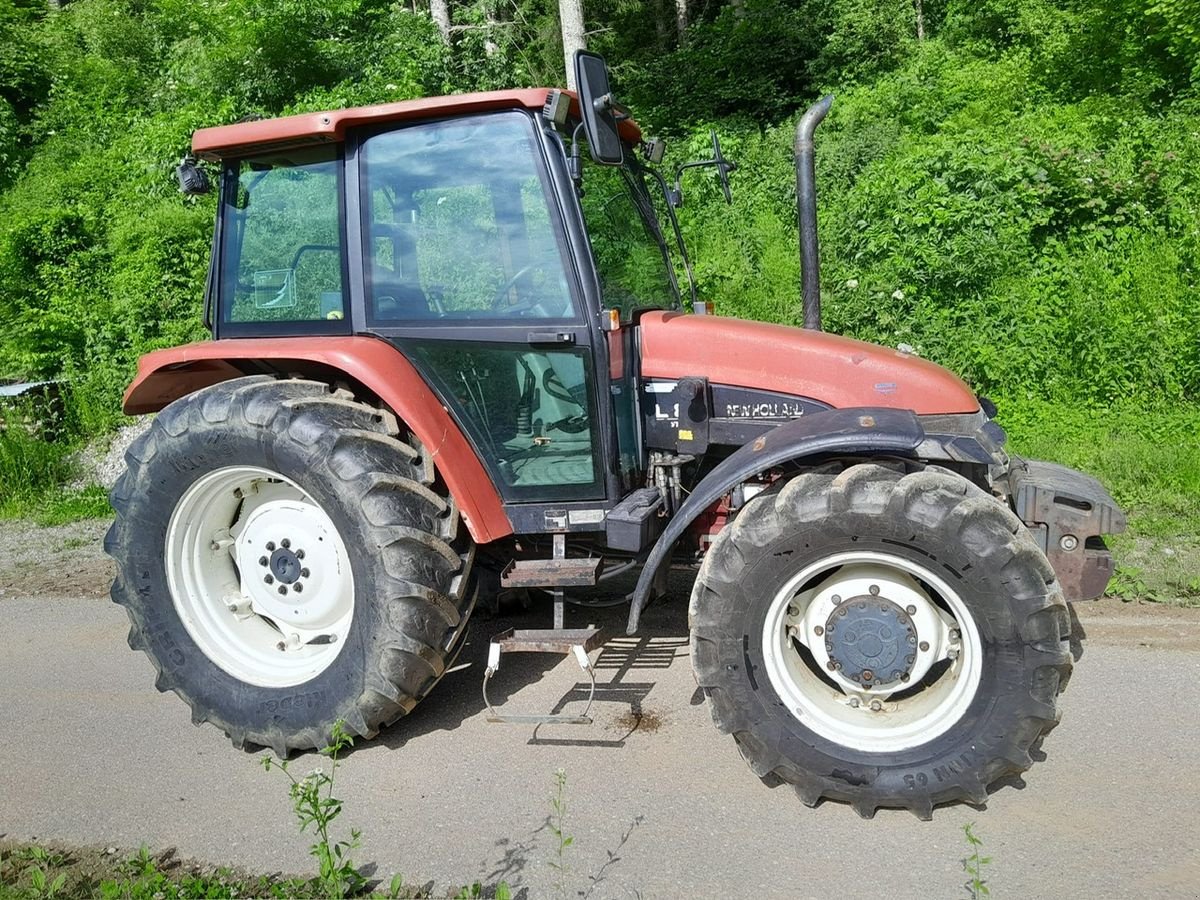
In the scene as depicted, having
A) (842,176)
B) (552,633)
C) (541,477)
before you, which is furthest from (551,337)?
(842,176)

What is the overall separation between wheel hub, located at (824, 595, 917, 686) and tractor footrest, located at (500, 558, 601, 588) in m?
0.98

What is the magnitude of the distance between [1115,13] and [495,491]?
11397 millimetres

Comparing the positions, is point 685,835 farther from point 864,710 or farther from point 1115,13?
point 1115,13

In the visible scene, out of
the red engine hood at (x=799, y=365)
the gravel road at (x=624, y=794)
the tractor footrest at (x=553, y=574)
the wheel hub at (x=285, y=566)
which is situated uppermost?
the red engine hood at (x=799, y=365)

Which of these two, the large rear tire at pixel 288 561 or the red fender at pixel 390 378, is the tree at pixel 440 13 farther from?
the large rear tire at pixel 288 561

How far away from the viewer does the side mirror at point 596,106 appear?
3289 mm

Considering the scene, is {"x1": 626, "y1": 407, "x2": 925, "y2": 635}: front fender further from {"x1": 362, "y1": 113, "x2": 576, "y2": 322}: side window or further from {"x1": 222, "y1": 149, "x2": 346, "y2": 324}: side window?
{"x1": 222, "y1": 149, "x2": 346, "y2": 324}: side window

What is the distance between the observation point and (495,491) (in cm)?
400

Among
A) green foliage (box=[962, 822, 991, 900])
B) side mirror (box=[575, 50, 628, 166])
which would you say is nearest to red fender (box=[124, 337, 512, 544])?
side mirror (box=[575, 50, 628, 166])

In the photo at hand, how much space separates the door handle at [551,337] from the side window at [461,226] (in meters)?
0.07

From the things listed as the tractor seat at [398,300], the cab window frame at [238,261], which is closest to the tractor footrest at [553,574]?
the tractor seat at [398,300]

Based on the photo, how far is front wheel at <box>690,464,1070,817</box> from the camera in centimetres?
312

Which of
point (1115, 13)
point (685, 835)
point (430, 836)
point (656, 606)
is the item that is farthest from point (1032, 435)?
point (1115, 13)

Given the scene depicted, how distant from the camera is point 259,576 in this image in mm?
4129
